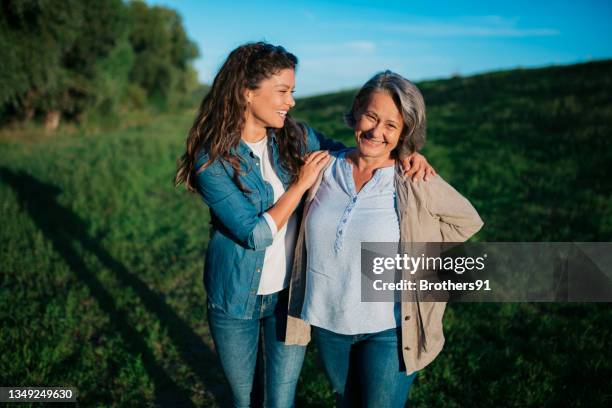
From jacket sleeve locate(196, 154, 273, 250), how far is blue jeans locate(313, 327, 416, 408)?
0.66m

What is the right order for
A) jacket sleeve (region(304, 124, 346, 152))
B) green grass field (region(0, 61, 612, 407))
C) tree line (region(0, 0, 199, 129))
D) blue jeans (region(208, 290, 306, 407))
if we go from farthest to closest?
1. tree line (region(0, 0, 199, 129))
2. green grass field (region(0, 61, 612, 407))
3. jacket sleeve (region(304, 124, 346, 152))
4. blue jeans (region(208, 290, 306, 407))

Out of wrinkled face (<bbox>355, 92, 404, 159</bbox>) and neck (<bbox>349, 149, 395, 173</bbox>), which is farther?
neck (<bbox>349, 149, 395, 173</bbox>)

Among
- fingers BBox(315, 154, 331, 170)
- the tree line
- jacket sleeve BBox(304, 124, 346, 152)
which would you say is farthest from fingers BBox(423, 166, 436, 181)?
the tree line

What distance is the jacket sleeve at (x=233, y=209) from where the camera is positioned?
2.13m

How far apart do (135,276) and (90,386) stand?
2271 mm

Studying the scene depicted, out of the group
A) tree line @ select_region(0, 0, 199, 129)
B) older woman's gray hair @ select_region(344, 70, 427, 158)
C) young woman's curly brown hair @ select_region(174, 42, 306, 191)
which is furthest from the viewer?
tree line @ select_region(0, 0, 199, 129)

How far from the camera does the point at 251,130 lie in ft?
7.97

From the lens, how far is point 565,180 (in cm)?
859

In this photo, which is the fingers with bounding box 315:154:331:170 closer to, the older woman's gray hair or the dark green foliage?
the older woman's gray hair

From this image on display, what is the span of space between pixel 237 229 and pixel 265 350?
33.6 inches

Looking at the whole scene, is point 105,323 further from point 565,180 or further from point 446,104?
point 446,104

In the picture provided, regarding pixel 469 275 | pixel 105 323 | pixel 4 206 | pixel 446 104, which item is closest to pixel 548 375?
pixel 469 275

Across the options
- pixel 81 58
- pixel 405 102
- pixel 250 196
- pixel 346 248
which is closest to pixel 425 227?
pixel 346 248

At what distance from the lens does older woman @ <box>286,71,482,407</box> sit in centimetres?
213
